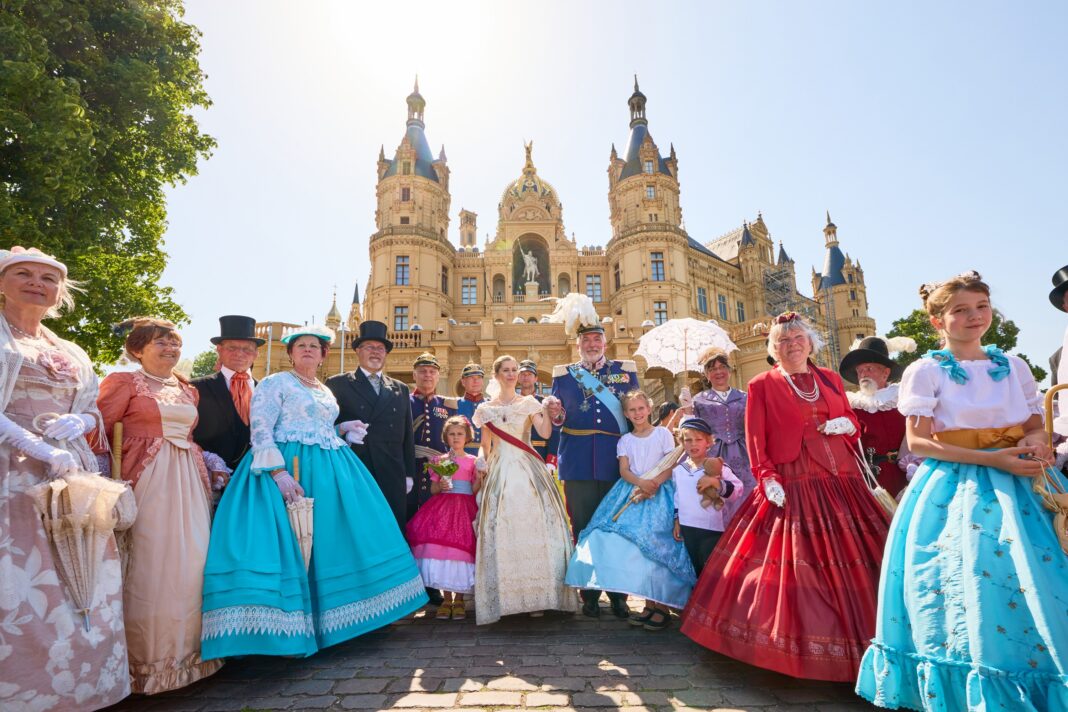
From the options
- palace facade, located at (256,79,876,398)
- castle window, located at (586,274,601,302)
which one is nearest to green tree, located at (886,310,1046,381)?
palace facade, located at (256,79,876,398)

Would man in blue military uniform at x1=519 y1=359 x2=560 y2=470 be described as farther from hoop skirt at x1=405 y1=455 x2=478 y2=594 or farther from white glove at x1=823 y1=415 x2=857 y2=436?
white glove at x1=823 y1=415 x2=857 y2=436

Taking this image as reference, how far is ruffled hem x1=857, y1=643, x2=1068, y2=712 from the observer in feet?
7.23

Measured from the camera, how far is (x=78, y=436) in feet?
10.5

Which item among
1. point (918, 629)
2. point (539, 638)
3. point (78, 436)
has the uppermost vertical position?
point (78, 436)

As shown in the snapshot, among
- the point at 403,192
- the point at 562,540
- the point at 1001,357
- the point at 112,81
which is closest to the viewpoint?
the point at 1001,357

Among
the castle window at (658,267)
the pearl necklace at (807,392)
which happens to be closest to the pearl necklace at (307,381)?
the pearl necklace at (807,392)

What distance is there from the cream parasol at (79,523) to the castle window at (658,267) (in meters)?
36.6

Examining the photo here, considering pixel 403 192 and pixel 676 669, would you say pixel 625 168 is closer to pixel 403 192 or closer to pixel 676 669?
pixel 403 192

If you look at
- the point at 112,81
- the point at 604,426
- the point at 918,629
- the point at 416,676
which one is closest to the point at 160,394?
the point at 416,676

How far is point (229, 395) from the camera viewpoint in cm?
460

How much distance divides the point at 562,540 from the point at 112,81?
1102 cm

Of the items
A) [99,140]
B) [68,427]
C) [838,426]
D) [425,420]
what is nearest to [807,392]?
[838,426]

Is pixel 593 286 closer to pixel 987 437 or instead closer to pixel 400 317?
pixel 400 317

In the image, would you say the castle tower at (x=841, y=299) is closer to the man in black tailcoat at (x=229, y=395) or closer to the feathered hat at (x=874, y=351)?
the feathered hat at (x=874, y=351)
